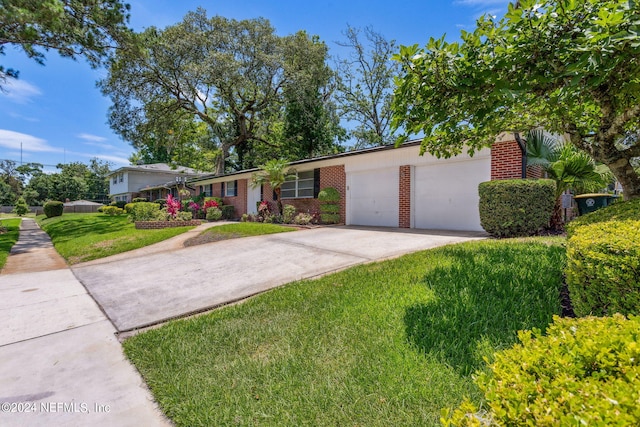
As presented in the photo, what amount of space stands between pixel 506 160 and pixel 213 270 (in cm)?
797

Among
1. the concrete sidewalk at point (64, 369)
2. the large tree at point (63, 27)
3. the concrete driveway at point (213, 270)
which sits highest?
the large tree at point (63, 27)

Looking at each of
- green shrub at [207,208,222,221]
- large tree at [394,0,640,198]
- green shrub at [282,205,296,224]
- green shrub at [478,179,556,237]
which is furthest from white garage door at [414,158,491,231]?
green shrub at [207,208,222,221]

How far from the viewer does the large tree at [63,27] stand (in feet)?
35.3

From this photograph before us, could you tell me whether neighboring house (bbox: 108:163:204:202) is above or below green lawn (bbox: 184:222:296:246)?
above

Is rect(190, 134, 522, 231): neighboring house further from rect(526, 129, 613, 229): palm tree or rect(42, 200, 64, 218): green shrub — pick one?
rect(42, 200, 64, 218): green shrub

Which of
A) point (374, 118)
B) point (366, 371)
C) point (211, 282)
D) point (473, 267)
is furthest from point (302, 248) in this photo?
point (374, 118)

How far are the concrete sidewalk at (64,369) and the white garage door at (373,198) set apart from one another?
30.5ft

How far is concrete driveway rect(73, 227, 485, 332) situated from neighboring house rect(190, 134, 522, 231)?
99.2 inches

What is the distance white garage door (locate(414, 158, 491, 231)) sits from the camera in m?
9.31

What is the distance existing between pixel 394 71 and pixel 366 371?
26403 mm

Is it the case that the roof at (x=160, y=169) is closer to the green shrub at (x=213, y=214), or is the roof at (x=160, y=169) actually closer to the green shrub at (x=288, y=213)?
the green shrub at (x=213, y=214)

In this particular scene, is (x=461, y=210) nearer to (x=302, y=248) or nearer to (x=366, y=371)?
(x=302, y=248)

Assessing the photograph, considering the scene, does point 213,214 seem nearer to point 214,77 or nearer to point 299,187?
point 299,187

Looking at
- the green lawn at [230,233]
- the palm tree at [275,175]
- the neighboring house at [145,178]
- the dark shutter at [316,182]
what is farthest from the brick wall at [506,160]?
the neighboring house at [145,178]
